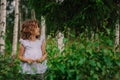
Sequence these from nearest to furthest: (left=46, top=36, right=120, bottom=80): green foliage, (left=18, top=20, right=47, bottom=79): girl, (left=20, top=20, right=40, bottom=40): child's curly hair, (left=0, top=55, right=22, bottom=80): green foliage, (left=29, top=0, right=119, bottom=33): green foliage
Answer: (left=18, top=20, right=47, bottom=79): girl < (left=20, top=20, right=40, bottom=40): child's curly hair < (left=46, top=36, right=120, bottom=80): green foliage < (left=0, top=55, right=22, bottom=80): green foliage < (left=29, top=0, right=119, bottom=33): green foliage

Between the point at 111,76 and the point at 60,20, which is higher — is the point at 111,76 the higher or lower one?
the lower one

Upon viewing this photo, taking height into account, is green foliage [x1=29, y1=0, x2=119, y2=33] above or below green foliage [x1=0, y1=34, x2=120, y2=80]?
above

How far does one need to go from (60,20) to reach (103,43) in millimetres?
5782

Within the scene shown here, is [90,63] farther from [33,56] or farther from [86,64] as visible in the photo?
[33,56]

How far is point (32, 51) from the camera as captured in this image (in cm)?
700

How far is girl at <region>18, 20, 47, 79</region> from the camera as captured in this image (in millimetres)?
6965

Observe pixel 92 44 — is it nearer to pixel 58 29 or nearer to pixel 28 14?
pixel 58 29

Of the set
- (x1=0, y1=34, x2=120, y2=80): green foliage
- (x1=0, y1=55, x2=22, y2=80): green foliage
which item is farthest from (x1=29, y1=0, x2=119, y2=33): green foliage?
(x1=0, y1=34, x2=120, y2=80): green foliage

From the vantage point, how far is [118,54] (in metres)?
7.30

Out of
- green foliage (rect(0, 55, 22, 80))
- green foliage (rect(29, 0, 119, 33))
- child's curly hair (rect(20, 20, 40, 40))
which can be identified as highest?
green foliage (rect(29, 0, 119, 33))

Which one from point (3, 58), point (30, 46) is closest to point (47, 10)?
point (3, 58)

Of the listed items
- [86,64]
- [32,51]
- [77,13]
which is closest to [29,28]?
[32,51]

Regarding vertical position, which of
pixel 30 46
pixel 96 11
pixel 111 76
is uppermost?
pixel 96 11

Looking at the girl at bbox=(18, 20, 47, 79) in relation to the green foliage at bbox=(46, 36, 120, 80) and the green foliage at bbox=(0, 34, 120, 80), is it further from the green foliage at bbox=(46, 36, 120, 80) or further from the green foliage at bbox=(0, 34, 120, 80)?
the green foliage at bbox=(46, 36, 120, 80)
